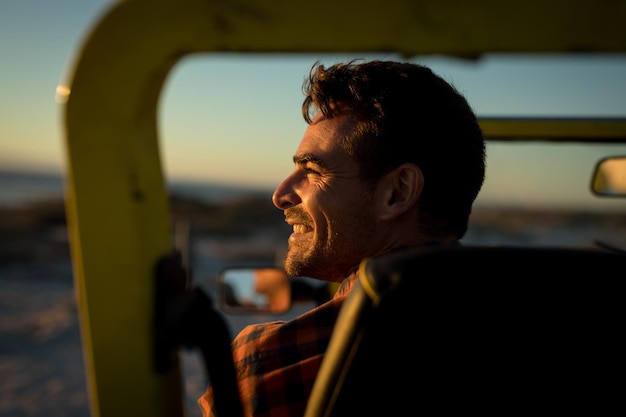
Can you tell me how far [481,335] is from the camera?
0.92m

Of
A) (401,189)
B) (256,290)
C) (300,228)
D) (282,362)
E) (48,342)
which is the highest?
(401,189)

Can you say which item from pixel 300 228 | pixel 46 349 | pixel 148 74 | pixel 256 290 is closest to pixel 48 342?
pixel 46 349

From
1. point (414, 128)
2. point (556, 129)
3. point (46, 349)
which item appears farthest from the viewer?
point (46, 349)

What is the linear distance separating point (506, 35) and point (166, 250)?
64 cm

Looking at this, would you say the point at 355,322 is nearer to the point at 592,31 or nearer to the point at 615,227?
the point at 592,31

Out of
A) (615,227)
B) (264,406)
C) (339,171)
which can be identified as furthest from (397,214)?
(615,227)

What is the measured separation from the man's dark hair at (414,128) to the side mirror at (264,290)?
0.93 metres

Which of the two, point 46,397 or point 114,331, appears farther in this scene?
point 46,397

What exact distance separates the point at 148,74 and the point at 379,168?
3.00 ft

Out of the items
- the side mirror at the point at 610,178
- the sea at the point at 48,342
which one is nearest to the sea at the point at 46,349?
the sea at the point at 48,342

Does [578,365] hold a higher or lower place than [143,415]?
higher

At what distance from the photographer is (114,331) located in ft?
3.34

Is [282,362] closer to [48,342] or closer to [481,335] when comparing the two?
[481,335]

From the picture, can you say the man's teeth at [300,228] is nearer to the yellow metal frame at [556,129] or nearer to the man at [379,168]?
the man at [379,168]
